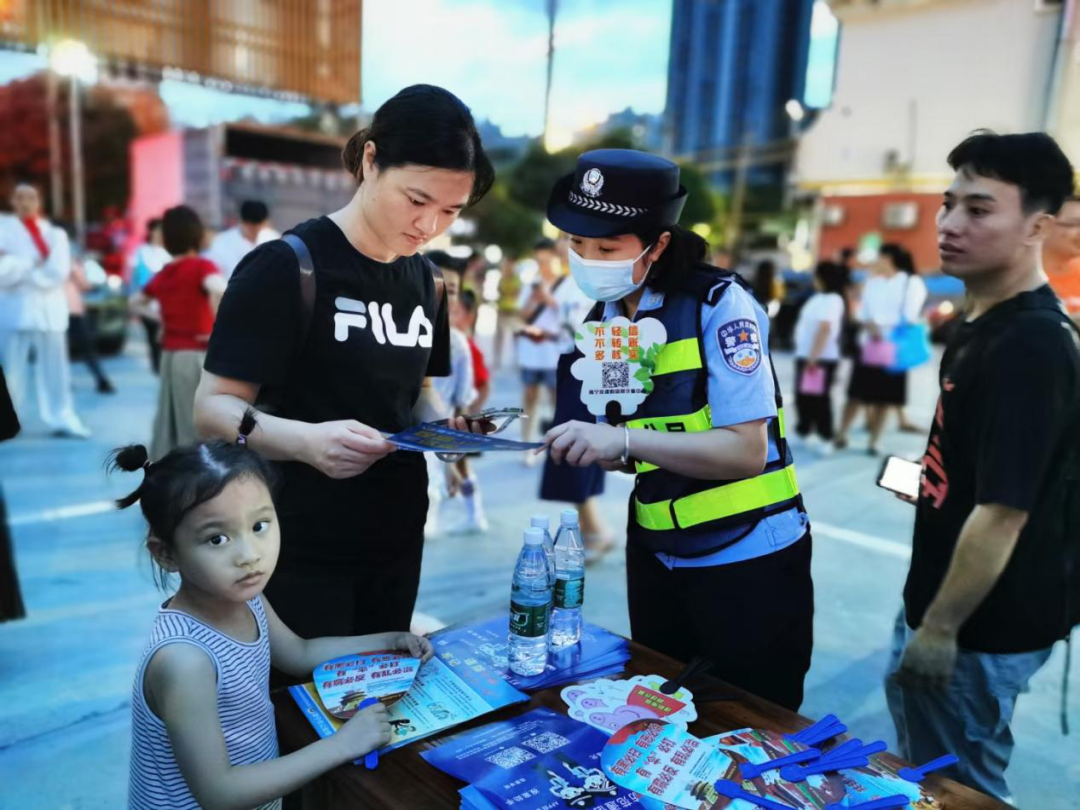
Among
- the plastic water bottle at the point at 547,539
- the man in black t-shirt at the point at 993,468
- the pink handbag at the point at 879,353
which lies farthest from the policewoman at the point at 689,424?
the pink handbag at the point at 879,353

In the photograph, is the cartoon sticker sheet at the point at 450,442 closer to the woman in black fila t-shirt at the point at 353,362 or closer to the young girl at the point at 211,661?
the woman in black fila t-shirt at the point at 353,362

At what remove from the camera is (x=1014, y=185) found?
151 centimetres

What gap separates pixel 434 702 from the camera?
4.58 feet

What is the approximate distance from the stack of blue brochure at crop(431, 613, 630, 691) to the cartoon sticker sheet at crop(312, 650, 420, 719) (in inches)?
4.6

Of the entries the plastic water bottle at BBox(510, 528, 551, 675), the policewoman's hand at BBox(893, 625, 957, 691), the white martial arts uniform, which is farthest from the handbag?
the white martial arts uniform

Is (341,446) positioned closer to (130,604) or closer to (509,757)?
(509,757)

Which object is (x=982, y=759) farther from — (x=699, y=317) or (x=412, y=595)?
(x=412, y=595)

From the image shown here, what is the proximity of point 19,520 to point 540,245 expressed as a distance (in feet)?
14.3

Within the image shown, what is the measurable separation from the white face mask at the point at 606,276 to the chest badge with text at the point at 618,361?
0.06 m

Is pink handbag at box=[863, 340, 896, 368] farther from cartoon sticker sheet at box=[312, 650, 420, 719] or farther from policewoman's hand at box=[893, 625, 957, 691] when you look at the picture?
cartoon sticker sheet at box=[312, 650, 420, 719]

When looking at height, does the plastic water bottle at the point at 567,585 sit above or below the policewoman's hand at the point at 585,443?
below

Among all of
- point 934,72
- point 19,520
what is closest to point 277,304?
point 19,520

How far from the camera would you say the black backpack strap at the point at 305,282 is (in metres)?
1.53

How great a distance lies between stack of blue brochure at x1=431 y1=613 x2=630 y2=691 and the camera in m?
1.50
